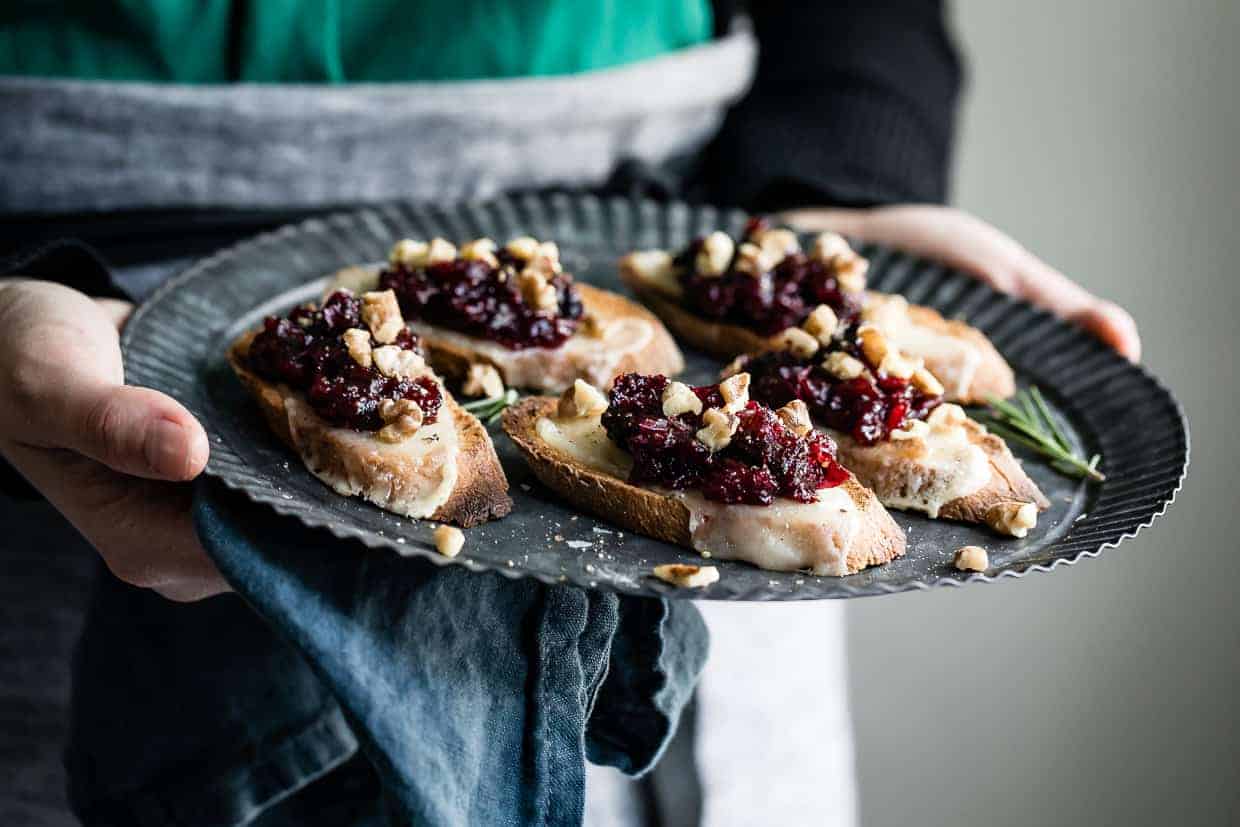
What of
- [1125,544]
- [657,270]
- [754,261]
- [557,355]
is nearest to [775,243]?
[754,261]

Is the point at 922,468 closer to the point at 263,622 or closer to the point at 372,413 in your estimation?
the point at 372,413

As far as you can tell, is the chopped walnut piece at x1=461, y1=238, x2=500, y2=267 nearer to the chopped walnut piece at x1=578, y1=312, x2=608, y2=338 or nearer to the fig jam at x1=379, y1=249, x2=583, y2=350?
the fig jam at x1=379, y1=249, x2=583, y2=350

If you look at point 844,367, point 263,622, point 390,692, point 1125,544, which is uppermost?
point 844,367

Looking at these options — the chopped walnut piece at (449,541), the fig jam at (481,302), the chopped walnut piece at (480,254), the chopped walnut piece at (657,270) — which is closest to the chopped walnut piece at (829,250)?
the chopped walnut piece at (657,270)

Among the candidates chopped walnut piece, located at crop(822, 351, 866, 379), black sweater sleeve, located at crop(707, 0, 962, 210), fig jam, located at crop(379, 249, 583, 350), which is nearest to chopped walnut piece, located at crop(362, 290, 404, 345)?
fig jam, located at crop(379, 249, 583, 350)

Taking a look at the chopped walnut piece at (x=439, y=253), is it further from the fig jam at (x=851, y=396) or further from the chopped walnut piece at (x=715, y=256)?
the fig jam at (x=851, y=396)

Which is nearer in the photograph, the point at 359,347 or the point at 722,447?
the point at 722,447
